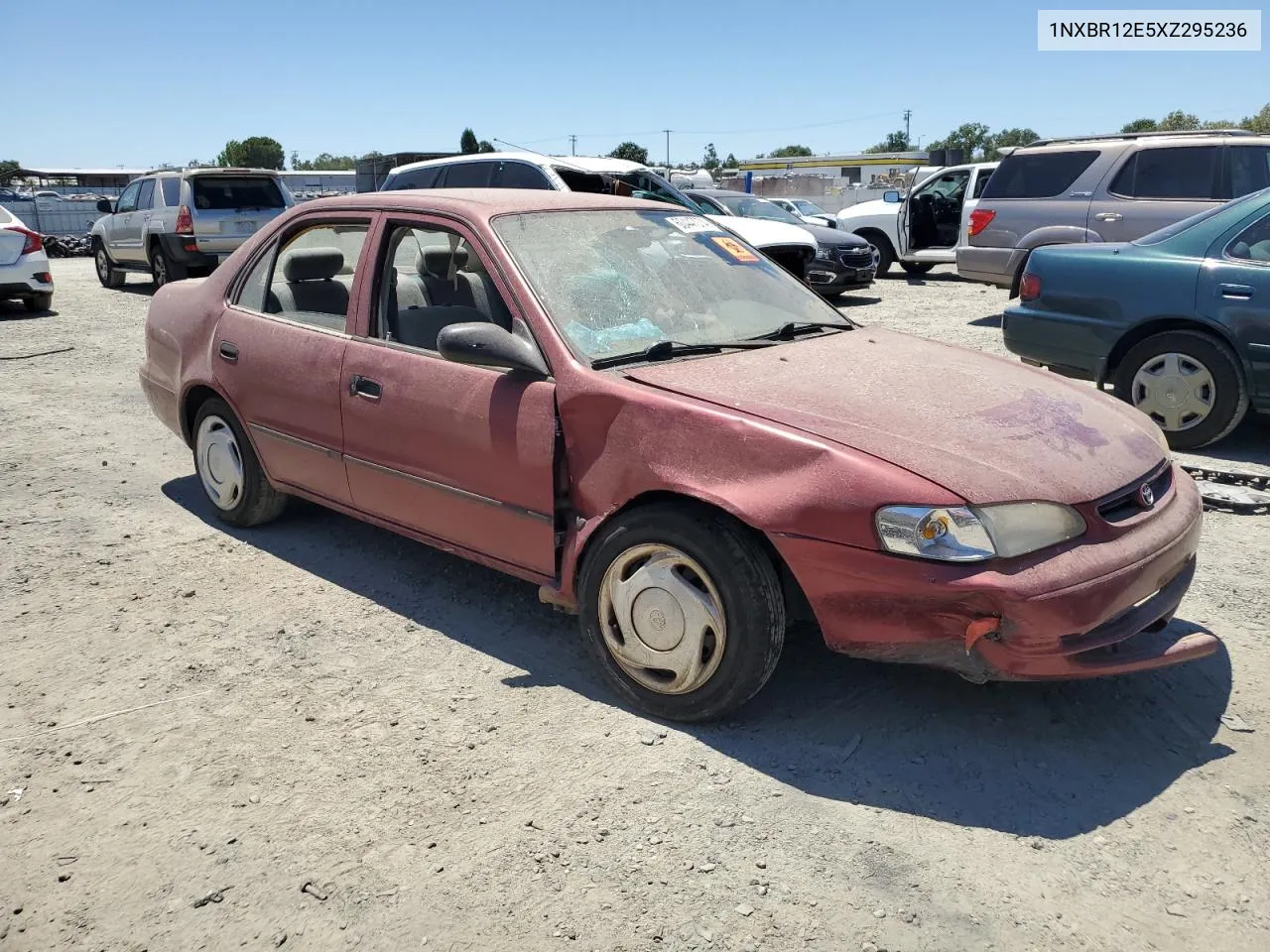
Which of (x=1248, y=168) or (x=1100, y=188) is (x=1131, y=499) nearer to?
(x=1248, y=168)

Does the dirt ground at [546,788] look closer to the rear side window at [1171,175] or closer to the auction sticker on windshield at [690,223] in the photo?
the auction sticker on windshield at [690,223]

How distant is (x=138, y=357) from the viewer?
9820mm

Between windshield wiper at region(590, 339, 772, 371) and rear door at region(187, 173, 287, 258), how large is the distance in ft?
40.8

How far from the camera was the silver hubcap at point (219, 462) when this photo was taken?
4.85 meters

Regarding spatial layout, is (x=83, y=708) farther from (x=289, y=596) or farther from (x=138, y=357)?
(x=138, y=357)

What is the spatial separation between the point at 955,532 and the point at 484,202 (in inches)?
87.5

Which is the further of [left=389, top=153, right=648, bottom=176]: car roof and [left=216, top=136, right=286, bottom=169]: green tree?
[left=216, top=136, right=286, bottom=169]: green tree

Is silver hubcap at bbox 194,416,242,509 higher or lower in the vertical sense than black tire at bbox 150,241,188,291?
lower

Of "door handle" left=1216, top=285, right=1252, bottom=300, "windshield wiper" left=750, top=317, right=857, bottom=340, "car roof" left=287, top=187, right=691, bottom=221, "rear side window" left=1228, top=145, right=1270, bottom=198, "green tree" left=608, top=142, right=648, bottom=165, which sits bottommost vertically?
"windshield wiper" left=750, top=317, right=857, bottom=340

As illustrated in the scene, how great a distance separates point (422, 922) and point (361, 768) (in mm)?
716

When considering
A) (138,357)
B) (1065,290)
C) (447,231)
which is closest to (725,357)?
(447,231)

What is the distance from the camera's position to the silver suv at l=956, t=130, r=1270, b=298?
31.2ft

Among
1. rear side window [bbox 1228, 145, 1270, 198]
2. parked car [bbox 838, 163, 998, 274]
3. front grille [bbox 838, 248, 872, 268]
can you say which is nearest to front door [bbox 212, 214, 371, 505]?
rear side window [bbox 1228, 145, 1270, 198]

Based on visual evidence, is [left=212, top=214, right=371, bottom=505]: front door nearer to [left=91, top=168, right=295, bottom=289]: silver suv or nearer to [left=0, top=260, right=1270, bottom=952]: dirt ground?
[left=0, top=260, right=1270, bottom=952]: dirt ground
